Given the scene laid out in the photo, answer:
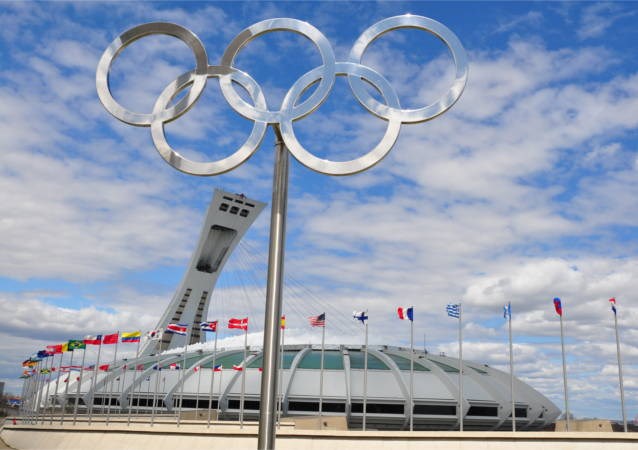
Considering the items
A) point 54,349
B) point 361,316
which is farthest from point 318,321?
point 54,349

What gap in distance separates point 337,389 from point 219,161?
125 feet

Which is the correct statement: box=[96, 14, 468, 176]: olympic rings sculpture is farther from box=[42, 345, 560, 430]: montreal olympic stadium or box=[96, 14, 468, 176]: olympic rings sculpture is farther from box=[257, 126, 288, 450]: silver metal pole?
box=[42, 345, 560, 430]: montreal olympic stadium

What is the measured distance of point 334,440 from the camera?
32.4 metres

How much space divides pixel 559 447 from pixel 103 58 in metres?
28.0

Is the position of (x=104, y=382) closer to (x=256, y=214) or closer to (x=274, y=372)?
(x=256, y=214)

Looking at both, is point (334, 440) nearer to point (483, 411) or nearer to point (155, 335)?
point (483, 411)

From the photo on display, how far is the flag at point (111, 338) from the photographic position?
48.6m

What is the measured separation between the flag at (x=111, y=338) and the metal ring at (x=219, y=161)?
36.8 m

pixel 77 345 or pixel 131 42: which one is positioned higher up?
pixel 131 42

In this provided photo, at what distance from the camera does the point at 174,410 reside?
55.0 meters

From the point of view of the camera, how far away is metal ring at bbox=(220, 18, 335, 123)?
15102 mm

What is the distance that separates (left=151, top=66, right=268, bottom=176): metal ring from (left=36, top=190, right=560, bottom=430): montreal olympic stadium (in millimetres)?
28637

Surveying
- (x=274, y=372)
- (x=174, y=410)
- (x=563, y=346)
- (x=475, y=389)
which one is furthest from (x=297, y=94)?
(x=174, y=410)

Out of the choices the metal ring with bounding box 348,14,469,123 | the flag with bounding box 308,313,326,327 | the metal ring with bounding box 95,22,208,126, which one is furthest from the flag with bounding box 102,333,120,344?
the metal ring with bounding box 348,14,469,123
